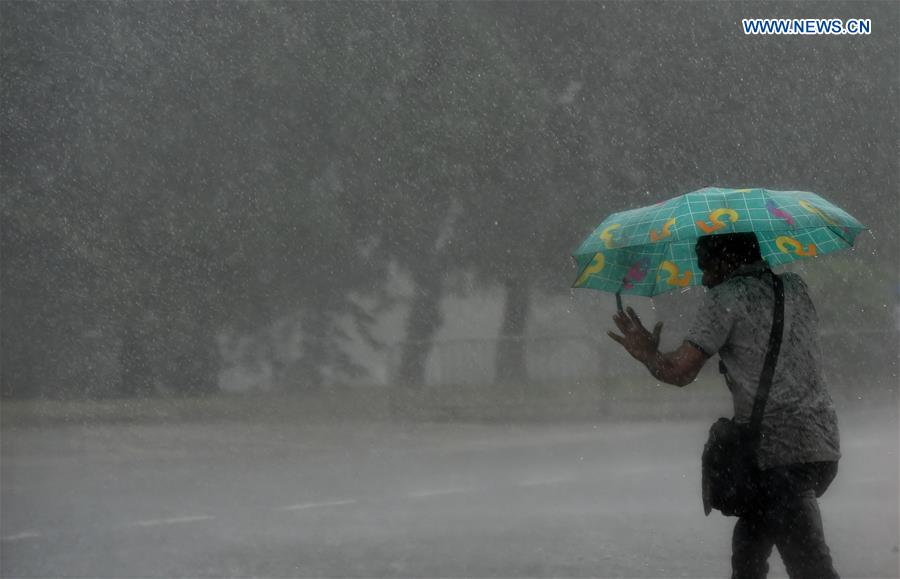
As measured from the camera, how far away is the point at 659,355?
3.86 metres

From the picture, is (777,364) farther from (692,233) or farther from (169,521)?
(169,521)

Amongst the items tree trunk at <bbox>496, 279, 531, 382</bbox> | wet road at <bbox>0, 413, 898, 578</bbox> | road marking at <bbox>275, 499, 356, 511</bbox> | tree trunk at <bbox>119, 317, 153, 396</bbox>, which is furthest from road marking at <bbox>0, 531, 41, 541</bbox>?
tree trunk at <bbox>496, 279, 531, 382</bbox>

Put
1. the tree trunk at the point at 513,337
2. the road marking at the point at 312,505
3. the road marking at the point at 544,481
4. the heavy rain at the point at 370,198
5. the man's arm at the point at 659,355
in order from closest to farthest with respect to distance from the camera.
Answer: the man's arm at the point at 659,355 → the road marking at the point at 312,505 → the road marking at the point at 544,481 → the heavy rain at the point at 370,198 → the tree trunk at the point at 513,337

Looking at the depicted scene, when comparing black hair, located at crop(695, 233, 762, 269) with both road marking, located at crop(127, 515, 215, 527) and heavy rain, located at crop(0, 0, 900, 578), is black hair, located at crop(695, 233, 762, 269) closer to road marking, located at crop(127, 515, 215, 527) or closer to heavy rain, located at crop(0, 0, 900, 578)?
road marking, located at crop(127, 515, 215, 527)

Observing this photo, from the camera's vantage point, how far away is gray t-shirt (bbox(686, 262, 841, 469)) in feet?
12.6

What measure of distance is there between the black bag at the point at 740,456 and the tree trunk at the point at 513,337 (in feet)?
19.6

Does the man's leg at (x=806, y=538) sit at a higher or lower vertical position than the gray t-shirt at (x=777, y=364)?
lower

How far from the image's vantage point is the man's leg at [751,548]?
156 inches

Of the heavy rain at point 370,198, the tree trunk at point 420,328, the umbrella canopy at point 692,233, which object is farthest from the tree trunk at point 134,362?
the umbrella canopy at point 692,233

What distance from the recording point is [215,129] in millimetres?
9406

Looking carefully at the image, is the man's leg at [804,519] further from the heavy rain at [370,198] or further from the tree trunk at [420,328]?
the tree trunk at [420,328]

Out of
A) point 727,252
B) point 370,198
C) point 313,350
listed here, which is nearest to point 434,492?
point 313,350

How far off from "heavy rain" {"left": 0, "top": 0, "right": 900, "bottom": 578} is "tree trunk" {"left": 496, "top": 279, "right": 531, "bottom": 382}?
24 mm

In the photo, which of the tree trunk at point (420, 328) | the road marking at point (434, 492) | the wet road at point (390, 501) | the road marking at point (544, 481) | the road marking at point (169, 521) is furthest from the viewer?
the tree trunk at point (420, 328)
